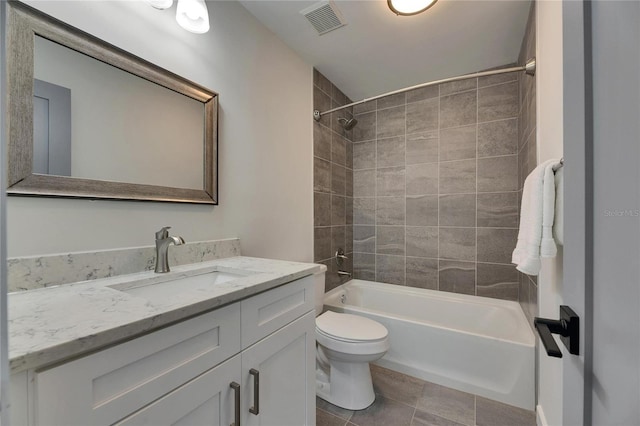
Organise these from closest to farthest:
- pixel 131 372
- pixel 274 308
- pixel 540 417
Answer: pixel 131 372
pixel 274 308
pixel 540 417

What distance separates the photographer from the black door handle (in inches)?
17.1

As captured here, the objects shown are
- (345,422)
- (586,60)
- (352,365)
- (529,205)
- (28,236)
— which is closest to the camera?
(586,60)

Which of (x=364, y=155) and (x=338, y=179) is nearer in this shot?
(x=338, y=179)

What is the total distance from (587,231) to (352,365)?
151 centimetres

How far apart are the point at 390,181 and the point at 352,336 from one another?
1678 mm

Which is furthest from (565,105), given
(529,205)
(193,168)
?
(193,168)

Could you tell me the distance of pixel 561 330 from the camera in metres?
0.47

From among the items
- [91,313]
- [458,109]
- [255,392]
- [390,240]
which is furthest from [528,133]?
[91,313]

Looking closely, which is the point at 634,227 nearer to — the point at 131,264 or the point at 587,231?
the point at 587,231

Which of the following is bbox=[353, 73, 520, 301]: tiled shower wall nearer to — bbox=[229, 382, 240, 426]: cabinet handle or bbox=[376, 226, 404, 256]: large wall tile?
bbox=[376, 226, 404, 256]: large wall tile

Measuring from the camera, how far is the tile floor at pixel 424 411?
1462mm

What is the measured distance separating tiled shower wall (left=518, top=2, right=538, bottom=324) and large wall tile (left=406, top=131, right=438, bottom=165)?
2.13 feet

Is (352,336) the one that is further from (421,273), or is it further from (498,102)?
(498,102)

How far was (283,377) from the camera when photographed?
38.8 inches
